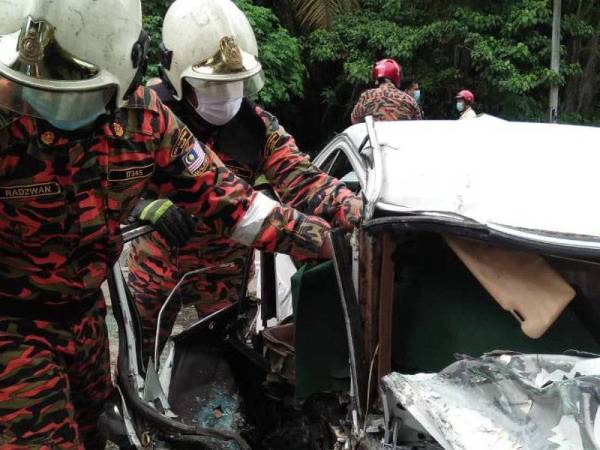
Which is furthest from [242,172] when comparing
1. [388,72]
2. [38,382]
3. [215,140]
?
[388,72]

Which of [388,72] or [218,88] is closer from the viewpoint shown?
[218,88]

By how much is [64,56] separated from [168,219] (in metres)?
0.82

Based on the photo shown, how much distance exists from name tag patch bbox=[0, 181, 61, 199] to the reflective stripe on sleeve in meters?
0.58

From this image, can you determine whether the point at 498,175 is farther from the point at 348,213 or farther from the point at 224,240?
the point at 224,240

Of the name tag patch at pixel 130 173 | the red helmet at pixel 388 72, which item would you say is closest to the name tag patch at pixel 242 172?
the name tag patch at pixel 130 173

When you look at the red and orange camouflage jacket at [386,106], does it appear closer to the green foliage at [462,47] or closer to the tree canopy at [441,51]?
the tree canopy at [441,51]

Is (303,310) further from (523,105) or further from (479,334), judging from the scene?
(523,105)

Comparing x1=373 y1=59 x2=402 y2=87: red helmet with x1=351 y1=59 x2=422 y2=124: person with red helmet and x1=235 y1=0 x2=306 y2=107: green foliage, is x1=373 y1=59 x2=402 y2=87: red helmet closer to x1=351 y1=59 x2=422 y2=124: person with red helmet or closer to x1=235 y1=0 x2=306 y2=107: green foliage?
x1=351 y1=59 x2=422 y2=124: person with red helmet

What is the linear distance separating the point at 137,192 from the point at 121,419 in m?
0.65

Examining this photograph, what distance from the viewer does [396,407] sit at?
1921 millimetres

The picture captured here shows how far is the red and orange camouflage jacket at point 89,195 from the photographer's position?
1956mm

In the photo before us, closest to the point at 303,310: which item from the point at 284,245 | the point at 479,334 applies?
the point at 284,245

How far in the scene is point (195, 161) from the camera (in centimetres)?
229

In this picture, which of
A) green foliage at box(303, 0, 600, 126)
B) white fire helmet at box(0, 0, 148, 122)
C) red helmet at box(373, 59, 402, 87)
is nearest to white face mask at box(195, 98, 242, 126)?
white fire helmet at box(0, 0, 148, 122)
